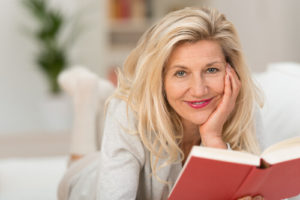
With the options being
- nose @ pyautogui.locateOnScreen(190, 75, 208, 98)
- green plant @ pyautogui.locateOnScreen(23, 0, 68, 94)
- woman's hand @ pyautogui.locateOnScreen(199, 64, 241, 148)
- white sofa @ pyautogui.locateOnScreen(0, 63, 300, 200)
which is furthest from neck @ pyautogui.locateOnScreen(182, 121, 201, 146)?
green plant @ pyautogui.locateOnScreen(23, 0, 68, 94)

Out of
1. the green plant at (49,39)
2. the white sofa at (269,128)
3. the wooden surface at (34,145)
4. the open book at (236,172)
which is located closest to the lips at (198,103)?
the open book at (236,172)

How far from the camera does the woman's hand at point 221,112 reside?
1.20 meters

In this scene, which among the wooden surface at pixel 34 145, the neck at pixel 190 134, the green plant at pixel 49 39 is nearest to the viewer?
the neck at pixel 190 134

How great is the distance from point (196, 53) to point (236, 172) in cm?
33

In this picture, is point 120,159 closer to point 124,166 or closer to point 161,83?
point 124,166

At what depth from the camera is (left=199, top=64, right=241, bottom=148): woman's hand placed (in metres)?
1.20

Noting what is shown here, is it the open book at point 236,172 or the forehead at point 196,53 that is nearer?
the open book at point 236,172

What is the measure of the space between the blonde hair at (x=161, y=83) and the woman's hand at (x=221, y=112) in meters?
0.05

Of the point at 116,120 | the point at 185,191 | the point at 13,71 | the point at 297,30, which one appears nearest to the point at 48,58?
the point at 13,71

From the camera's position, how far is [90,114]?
1954 millimetres

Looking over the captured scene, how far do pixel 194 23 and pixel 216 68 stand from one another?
0.14 metres

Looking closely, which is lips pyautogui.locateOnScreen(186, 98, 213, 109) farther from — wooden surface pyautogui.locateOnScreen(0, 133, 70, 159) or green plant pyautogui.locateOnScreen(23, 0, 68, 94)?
green plant pyautogui.locateOnScreen(23, 0, 68, 94)

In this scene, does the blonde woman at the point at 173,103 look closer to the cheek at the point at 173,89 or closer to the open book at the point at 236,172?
the cheek at the point at 173,89

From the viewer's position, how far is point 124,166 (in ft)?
4.06
